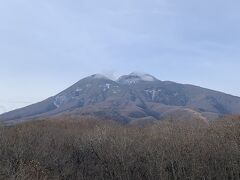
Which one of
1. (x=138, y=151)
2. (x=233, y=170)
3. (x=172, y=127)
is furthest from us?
(x=172, y=127)

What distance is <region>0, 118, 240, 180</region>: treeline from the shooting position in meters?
54.6

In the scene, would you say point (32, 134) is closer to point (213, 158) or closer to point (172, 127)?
point (172, 127)

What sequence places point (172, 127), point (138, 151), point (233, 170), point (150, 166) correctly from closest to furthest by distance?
point (233, 170) < point (150, 166) < point (138, 151) < point (172, 127)

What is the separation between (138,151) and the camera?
6356 cm

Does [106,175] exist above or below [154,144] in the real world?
below

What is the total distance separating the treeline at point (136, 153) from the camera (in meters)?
54.6

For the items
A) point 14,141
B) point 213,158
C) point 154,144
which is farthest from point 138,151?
point 14,141

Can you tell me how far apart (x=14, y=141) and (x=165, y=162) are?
21.1 metres

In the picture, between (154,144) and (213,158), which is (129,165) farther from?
(213,158)

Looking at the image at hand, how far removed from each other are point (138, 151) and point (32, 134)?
18529 mm

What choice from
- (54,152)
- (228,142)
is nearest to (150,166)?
(228,142)

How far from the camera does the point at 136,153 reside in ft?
208

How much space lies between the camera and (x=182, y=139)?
6034 centimetres

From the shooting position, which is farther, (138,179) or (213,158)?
(138,179)
